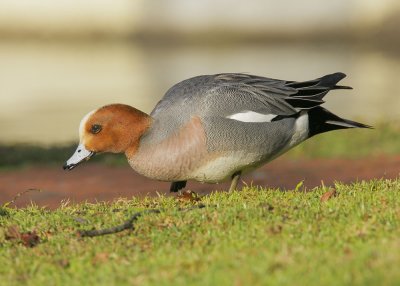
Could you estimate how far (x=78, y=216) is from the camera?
566cm

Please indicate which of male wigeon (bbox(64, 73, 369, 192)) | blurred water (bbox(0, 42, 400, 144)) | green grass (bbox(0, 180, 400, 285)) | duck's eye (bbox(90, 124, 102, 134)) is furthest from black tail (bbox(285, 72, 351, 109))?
blurred water (bbox(0, 42, 400, 144))

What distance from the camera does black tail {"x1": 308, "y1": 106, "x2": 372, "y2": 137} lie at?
6.68 m

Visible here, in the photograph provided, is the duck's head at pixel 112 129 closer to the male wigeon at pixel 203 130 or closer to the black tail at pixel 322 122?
the male wigeon at pixel 203 130

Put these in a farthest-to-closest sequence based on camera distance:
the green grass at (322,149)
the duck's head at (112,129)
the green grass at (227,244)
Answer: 1. the green grass at (322,149)
2. the duck's head at (112,129)
3. the green grass at (227,244)

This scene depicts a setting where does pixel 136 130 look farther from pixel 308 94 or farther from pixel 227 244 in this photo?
pixel 227 244

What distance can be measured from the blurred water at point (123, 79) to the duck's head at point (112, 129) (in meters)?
8.88

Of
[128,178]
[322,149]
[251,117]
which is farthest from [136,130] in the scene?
[322,149]

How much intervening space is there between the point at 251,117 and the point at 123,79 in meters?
24.3

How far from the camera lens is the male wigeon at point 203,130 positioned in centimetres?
605

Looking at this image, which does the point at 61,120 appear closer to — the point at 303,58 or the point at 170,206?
the point at 170,206

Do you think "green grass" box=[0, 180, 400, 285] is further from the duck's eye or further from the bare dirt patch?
the bare dirt patch

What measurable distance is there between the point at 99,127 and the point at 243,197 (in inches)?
42.4

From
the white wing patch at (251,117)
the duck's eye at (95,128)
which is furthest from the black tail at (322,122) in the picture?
the duck's eye at (95,128)

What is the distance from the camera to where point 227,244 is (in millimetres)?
4699
